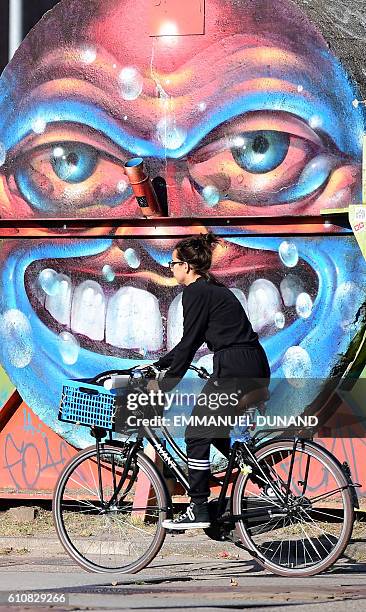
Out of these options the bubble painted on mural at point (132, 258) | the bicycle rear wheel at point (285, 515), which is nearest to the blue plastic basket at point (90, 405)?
the bicycle rear wheel at point (285, 515)

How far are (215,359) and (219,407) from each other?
0.24m

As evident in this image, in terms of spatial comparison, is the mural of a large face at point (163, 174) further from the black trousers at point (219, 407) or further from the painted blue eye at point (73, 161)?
the black trousers at point (219, 407)

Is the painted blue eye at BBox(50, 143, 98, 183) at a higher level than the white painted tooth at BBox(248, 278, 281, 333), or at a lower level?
higher

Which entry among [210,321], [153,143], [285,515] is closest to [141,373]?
[210,321]

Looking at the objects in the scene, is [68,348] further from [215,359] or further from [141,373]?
[215,359]

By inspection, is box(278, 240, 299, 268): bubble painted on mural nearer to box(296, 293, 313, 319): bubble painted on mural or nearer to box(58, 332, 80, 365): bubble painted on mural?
box(296, 293, 313, 319): bubble painted on mural

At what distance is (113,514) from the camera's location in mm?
6238

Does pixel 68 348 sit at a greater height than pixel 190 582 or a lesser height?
greater

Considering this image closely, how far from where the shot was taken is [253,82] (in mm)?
7410

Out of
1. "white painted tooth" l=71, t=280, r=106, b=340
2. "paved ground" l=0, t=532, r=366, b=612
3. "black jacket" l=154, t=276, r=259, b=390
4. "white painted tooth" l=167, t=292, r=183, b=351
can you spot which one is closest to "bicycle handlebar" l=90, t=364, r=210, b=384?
"black jacket" l=154, t=276, r=259, b=390

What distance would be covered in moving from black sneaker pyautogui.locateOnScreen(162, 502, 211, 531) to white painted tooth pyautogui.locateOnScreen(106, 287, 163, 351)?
5.99 ft

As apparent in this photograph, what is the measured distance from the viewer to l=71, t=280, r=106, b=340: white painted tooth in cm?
775

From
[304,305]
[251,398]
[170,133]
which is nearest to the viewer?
[251,398]

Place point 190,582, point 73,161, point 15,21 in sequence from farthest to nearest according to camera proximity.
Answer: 1. point 15,21
2. point 73,161
3. point 190,582
